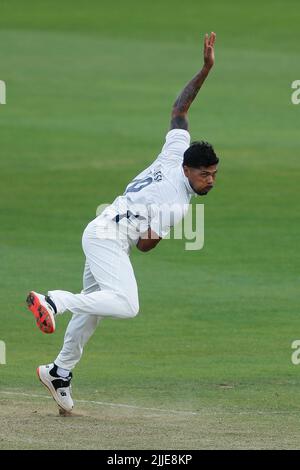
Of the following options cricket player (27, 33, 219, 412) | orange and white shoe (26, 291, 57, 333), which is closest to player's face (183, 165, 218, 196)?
cricket player (27, 33, 219, 412)

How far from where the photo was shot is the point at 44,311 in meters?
9.95

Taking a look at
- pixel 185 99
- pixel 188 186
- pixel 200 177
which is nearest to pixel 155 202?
pixel 188 186

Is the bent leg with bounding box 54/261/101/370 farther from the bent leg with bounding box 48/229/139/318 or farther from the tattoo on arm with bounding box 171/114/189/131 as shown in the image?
the tattoo on arm with bounding box 171/114/189/131

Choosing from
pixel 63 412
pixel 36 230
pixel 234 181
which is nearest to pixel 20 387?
pixel 63 412

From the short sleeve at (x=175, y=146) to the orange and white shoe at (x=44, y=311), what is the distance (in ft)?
5.45

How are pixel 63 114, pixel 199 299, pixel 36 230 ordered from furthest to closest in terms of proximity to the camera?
pixel 63 114 → pixel 36 230 → pixel 199 299

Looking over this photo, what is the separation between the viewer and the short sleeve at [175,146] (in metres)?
10.8

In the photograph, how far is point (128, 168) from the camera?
83.4ft

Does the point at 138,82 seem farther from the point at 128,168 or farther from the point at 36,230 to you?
the point at 36,230

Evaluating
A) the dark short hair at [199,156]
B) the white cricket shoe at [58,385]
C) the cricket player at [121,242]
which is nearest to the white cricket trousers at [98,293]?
the cricket player at [121,242]

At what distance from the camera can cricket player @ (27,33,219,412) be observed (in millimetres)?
10117

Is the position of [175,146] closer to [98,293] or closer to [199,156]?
[199,156]

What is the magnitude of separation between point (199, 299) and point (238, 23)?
28195 mm

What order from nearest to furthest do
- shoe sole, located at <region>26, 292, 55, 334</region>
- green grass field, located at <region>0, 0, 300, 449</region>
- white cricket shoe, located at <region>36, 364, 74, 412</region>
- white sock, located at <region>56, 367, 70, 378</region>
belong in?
shoe sole, located at <region>26, 292, 55, 334</region> → white cricket shoe, located at <region>36, 364, 74, 412</region> → white sock, located at <region>56, 367, 70, 378</region> → green grass field, located at <region>0, 0, 300, 449</region>
